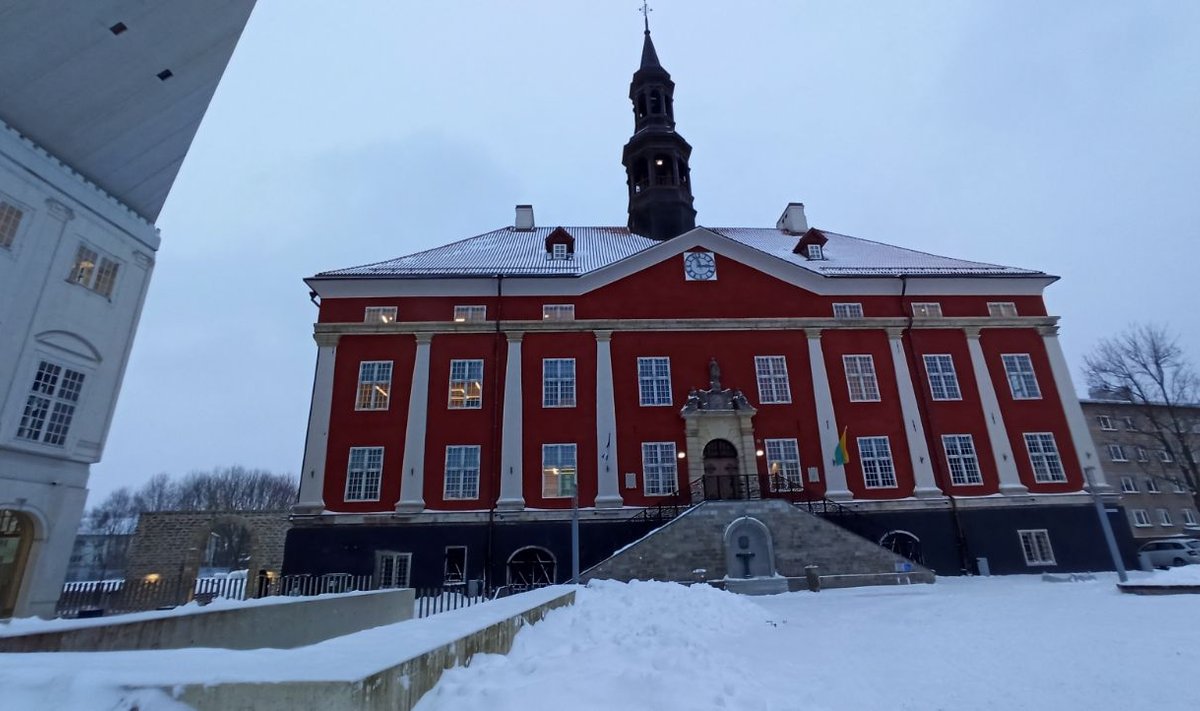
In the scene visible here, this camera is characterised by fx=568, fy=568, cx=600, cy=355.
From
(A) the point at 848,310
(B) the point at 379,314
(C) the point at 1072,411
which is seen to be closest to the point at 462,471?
(B) the point at 379,314

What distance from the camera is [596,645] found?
7211 millimetres

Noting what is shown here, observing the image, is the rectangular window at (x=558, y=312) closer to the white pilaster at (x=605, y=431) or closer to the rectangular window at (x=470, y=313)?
the white pilaster at (x=605, y=431)

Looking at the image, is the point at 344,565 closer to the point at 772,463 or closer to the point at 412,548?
the point at 412,548

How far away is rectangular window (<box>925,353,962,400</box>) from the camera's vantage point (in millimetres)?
27328

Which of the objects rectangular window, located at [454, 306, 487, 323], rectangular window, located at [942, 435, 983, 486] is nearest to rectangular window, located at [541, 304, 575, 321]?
rectangular window, located at [454, 306, 487, 323]

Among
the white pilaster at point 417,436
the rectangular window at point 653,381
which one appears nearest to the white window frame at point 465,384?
the white pilaster at point 417,436

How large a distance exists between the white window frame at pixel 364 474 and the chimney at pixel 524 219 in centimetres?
1730

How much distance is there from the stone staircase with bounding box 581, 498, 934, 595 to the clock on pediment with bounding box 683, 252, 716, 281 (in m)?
11.6

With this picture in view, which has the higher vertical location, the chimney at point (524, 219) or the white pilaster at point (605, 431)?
the chimney at point (524, 219)

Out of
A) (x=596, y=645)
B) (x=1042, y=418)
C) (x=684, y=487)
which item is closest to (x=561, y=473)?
(x=684, y=487)

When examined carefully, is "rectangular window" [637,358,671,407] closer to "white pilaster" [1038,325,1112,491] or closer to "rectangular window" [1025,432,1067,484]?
"rectangular window" [1025,432,1067,484]

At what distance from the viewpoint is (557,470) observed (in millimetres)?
25188

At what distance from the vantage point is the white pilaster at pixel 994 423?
25750mm

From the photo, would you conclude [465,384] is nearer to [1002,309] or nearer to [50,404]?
[50,404]
